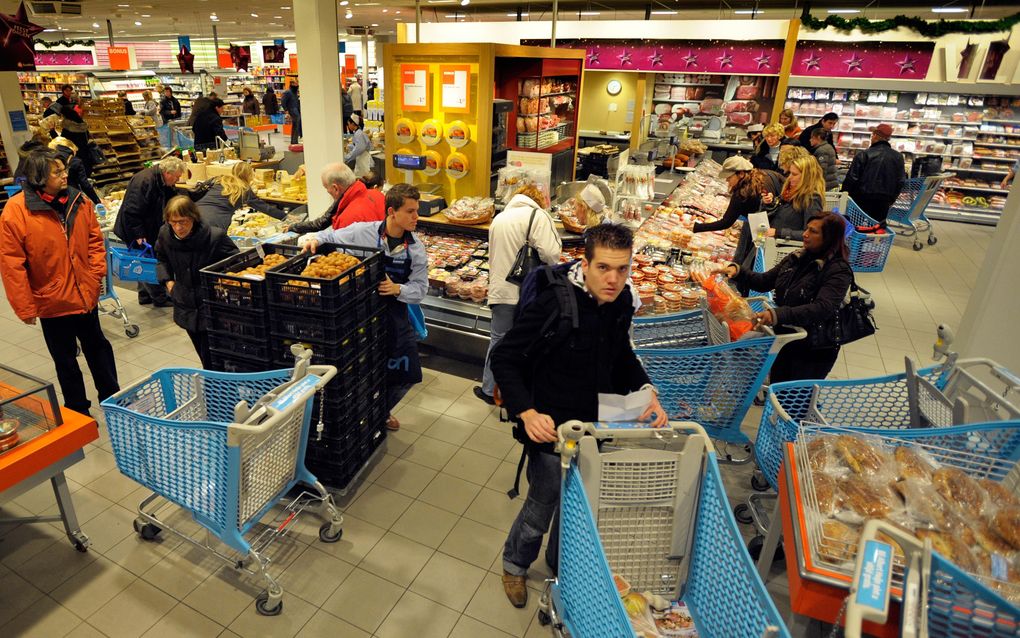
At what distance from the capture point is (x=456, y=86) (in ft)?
20.4

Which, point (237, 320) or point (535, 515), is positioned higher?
point (237, 320)

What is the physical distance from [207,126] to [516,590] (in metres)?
11.7

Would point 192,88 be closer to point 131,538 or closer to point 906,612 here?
point 131,538

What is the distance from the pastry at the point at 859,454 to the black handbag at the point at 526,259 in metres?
2.12

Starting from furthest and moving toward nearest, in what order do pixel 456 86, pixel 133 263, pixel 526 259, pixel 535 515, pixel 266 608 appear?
pixel 456 86, pixel 133 263, pixel 526 259, pixel 266 608, pixel 535 515

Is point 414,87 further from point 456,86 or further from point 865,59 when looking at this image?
point 865,59

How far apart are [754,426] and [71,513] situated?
4.53 metres

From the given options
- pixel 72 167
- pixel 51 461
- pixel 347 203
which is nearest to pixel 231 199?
pixel 72 167

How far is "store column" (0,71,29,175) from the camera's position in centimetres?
895

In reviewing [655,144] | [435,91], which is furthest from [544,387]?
[655,144]

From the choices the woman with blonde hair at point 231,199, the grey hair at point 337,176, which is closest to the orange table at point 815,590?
the grey hair at point 337,176

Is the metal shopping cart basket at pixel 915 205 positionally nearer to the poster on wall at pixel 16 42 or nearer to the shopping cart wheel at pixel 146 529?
the shopping cart wheel at pixel 146 529

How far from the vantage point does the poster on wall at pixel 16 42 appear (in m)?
7.95

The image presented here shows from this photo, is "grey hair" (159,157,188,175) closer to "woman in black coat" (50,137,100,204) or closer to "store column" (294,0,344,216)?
"store column" (294,0,344,216)
